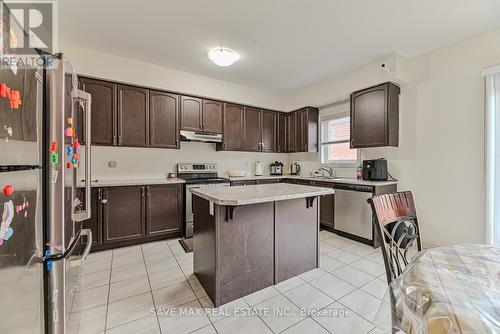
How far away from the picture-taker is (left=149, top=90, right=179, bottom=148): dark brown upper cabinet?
3371mm

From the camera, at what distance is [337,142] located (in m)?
4.11

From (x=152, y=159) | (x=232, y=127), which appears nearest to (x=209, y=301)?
(x=152, y=159)

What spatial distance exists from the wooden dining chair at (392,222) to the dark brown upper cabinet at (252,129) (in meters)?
3.26

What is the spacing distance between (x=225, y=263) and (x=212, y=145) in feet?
9.21

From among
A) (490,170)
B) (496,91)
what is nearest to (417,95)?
(496,91)

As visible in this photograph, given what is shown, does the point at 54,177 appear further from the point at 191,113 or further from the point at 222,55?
the point at 191,113

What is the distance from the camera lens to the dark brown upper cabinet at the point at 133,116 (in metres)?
3.15

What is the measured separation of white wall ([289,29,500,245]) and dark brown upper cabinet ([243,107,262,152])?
203 cm

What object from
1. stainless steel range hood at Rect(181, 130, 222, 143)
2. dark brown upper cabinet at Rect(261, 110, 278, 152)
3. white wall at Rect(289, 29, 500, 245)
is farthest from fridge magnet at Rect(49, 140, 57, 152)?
dark brown upper cabinet at Rect(261, 110, 278, 152)

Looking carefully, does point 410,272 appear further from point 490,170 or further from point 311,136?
point 311,136

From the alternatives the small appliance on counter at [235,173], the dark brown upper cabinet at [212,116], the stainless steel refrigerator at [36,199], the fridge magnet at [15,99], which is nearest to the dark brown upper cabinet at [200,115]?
the dark brown upper cabinet at [212,116]

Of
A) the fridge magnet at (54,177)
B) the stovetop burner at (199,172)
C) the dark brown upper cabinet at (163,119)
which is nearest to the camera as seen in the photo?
the fridge magnet at (54,177)

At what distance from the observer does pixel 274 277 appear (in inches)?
81.0

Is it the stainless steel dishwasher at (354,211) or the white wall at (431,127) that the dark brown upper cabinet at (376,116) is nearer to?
the white wall at (431,127)
